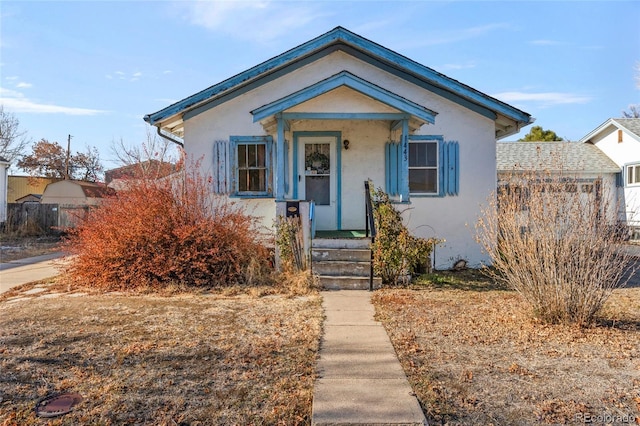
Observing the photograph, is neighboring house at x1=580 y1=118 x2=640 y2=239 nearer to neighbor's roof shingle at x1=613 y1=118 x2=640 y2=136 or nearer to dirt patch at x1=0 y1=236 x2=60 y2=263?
neighbor's roof shingle at x1=613 y1=118 x2=640 y2=136

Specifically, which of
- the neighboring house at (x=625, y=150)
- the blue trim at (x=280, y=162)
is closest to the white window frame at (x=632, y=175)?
the neighboring house at (x=625, y=150)

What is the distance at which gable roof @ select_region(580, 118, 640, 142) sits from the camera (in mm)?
20531

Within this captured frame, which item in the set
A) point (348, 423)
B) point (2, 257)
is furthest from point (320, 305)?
point (2, 257)

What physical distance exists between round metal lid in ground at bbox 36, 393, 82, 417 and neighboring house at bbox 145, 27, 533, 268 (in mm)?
7117

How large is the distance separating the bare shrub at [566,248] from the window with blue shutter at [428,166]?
4.76 metres

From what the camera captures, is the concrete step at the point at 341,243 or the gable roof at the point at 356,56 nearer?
the concrete step at the point at 341,243

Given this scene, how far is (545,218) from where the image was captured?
5.62m

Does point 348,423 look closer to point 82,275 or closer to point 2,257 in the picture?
point 82,275

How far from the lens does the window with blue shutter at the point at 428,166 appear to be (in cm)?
1064

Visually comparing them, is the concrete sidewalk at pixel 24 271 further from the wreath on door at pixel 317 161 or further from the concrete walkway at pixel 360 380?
the concrete walkway at pixel 360 380

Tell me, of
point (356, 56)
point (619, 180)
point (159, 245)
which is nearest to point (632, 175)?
point (619, 180)

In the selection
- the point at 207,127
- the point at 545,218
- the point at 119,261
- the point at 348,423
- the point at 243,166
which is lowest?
the point at 348,423

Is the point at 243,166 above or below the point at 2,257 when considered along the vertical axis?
above

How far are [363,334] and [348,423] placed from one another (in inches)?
88.0
